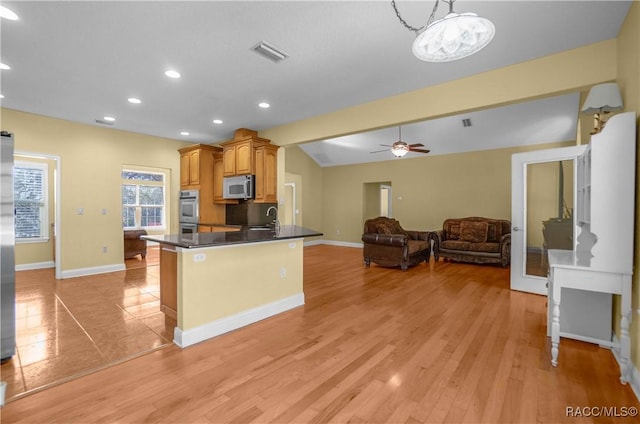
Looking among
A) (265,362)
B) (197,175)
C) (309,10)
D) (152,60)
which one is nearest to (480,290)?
(265,362)

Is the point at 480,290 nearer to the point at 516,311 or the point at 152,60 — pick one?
the point at 516,311

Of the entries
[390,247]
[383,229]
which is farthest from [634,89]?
[383,229]

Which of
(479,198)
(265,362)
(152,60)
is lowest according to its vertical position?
(265,362)

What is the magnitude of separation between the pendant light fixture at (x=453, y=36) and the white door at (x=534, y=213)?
322 cm

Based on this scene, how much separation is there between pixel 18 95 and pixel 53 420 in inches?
172

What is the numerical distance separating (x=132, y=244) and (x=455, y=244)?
7137 mm

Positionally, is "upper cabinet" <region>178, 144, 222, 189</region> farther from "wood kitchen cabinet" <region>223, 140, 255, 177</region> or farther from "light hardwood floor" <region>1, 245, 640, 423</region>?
"light hardwood floor" <region>1, 245, 640, 423</region>

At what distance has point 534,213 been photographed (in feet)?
13.5

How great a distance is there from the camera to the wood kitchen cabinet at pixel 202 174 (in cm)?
Answer: 590

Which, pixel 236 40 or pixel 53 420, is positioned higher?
A: pixel 236 40

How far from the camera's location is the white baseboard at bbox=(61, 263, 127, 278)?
5.00 metres

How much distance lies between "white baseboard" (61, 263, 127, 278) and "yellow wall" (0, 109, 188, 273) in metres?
0.04

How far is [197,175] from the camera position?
19.4 feet

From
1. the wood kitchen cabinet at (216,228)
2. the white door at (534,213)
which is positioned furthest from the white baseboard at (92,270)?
the white door at (534,213)
